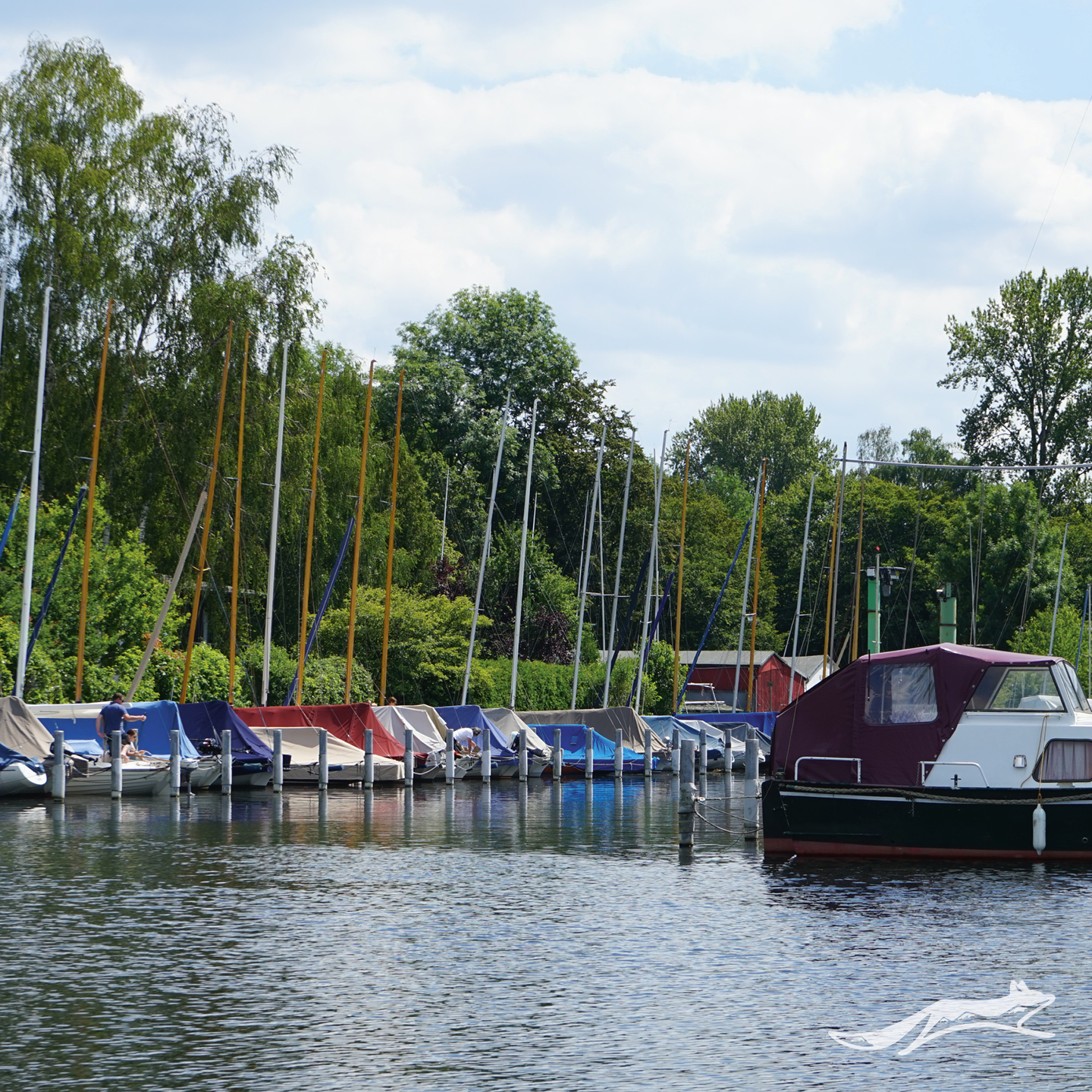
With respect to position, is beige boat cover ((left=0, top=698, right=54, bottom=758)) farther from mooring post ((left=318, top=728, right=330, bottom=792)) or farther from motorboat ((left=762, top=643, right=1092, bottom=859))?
motorboat ((left=762, top=643, right=1092, bottom=859))

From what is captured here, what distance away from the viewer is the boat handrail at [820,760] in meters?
22.6

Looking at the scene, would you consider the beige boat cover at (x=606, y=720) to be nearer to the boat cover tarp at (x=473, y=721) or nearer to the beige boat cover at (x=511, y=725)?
the beige boat cover at (x=511, y=725)

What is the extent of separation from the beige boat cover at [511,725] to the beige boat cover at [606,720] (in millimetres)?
1663

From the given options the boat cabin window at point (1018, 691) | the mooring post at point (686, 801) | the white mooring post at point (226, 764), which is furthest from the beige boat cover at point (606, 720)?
the boat cabin window at point (1018, 691)

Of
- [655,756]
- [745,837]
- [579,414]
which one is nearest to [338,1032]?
[745,837]

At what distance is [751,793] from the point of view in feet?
118

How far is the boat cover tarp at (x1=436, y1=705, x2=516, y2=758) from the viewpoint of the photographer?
42.8 m

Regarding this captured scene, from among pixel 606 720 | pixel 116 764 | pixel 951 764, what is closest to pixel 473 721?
pixel 606 720

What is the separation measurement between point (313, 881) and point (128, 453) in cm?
3174

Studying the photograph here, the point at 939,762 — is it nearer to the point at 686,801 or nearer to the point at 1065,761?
A: the point at 1065,761

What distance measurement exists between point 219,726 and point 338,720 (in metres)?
4.25

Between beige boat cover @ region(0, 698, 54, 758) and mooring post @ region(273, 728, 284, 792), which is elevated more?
beige boat cover @ region(0, 698, 54, 758)

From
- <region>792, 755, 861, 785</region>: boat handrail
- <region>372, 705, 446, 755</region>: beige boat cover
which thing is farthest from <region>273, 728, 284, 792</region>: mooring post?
<region>792, 755, 861, 785</region>: boat handrail

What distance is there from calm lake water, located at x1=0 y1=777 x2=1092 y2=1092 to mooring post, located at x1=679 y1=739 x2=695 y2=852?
1.46ft
